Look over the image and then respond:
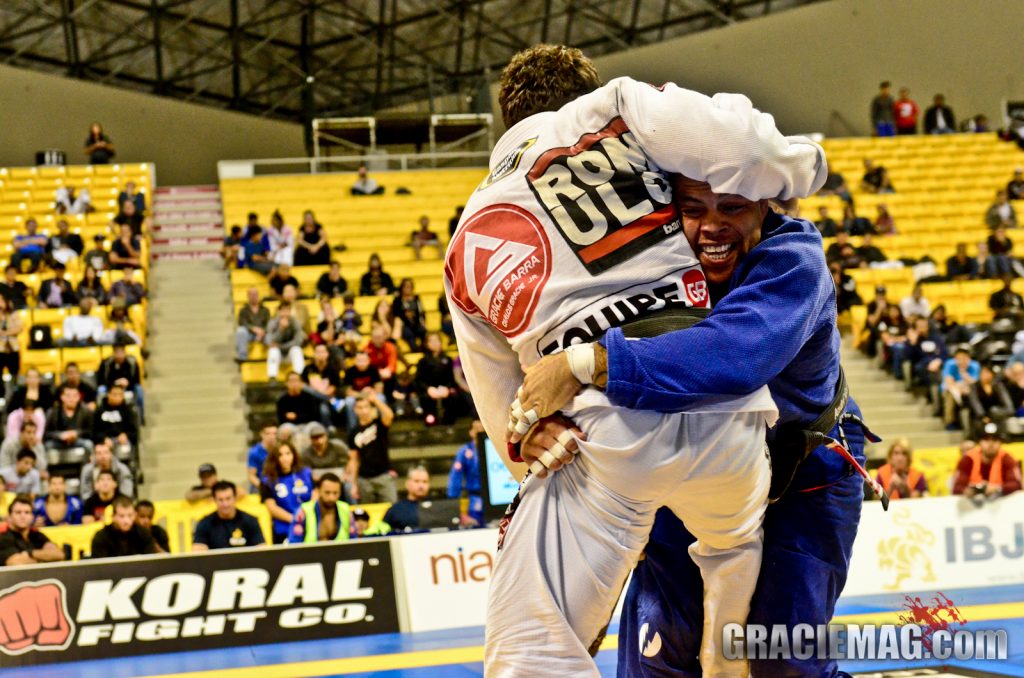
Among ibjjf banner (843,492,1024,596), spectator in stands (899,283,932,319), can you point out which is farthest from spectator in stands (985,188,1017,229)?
ibjjf banner (843,492,1024,596)

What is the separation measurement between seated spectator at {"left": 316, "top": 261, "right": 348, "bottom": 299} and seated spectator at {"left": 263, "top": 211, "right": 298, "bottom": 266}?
979 millimetres

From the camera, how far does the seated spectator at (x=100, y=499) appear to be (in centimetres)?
945

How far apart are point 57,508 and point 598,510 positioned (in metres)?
7.93

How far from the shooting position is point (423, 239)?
A: 54.0 feet

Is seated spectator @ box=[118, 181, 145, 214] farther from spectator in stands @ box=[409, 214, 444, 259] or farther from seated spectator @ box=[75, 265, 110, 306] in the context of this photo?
spectator in stands @ box=[409, 214, 444, 259]

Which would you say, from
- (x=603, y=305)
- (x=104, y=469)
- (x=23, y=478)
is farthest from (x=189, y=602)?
(x=603, y=305)

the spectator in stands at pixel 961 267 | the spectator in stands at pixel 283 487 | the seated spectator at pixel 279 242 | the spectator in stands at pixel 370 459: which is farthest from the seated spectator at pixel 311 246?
the spectator in stands at pixel 961 267

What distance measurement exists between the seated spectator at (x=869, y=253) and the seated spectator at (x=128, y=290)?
924cm

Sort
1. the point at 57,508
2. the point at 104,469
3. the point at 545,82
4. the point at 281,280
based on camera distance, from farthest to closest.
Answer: the point at 281,280, the point at 104,469, the point at 57,508, the point at 545,82

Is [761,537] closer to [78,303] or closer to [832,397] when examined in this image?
[832,397]

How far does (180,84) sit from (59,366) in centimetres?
1465

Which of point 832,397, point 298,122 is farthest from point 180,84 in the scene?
point 832,397

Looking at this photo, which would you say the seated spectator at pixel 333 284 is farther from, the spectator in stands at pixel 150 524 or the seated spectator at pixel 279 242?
the spectator in stands at pixel 150 524

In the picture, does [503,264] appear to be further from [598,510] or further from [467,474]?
[467,474]
